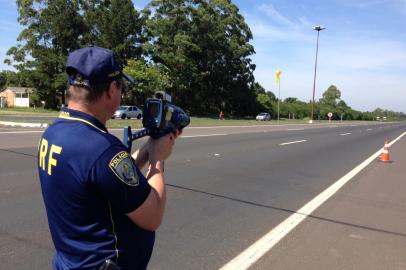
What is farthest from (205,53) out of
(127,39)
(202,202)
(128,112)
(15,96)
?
(202,202)

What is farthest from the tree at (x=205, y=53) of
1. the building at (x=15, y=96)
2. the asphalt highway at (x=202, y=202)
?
the asphalt highway at (x=202, y=202)

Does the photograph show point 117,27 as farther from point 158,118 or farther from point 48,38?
point 158,118

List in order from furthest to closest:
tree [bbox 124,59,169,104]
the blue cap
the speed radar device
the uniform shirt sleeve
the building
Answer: the building, tree [bbox 124,59,169,104], the speed radar device, the blue cap, the uniform shirt sleeve

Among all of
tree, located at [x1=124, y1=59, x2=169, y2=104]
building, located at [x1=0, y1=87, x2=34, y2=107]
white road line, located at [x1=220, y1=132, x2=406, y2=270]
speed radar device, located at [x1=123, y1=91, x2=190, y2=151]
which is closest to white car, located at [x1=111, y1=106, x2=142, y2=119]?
tree, located at [x1=124, y1=59, x2=169, y2=104]

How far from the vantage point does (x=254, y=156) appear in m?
15.5

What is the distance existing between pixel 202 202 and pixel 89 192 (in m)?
5.99

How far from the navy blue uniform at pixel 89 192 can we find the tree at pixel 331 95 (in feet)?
502

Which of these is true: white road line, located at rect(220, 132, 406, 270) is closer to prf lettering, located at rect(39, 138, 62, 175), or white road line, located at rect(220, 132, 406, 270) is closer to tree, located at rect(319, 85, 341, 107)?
prf lettering, located at rect(39, 138, 62, 175)

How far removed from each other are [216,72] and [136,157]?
69.4 meters

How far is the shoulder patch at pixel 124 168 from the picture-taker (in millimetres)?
1859

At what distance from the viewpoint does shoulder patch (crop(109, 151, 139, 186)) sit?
186 centimetres

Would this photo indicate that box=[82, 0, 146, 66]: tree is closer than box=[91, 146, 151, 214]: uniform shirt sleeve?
No

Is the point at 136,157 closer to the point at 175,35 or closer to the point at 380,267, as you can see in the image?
the point at 380,267

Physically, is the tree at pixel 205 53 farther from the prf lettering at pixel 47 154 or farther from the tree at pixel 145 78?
the prf lettering at pixel 47 154
